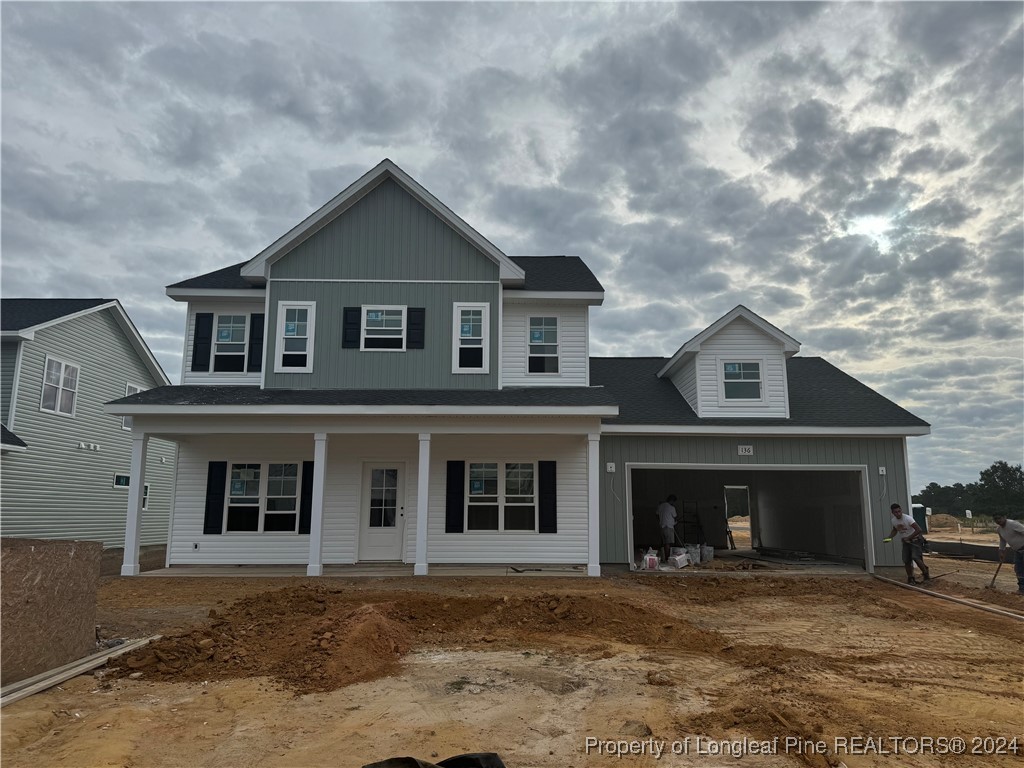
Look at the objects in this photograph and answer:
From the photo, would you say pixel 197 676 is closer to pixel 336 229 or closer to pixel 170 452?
pixel 336 229

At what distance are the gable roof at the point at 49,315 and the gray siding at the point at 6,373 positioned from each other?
1.25 ft

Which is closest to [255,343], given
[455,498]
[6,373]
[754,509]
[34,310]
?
[455,498]

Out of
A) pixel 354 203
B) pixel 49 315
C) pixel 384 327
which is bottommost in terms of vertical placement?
pixel 384 327

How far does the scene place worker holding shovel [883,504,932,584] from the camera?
13.5m

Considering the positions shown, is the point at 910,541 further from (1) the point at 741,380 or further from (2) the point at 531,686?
(2) the point at 531,686

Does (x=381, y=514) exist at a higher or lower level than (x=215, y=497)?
lower

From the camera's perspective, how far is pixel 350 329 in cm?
1497

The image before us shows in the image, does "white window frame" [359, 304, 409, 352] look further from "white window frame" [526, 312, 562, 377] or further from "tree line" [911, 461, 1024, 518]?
"tree line" [911, 461, 1024, 518]

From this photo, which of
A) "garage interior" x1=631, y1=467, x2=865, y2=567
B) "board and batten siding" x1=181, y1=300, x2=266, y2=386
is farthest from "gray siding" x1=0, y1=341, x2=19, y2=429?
"garage interior" x1=631, y1=467, x2=865, y2=567

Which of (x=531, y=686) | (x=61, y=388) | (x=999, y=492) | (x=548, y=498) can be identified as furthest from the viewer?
(x=999, y=492)

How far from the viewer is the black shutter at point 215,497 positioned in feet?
47.3

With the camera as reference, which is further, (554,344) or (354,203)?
(554,344)

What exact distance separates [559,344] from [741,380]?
4478mm

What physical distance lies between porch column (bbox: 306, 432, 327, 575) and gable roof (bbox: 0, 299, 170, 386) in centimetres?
961
